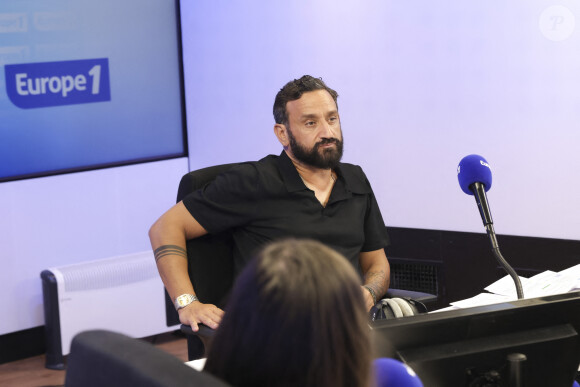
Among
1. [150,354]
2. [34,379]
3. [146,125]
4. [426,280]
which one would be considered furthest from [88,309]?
[150,354]

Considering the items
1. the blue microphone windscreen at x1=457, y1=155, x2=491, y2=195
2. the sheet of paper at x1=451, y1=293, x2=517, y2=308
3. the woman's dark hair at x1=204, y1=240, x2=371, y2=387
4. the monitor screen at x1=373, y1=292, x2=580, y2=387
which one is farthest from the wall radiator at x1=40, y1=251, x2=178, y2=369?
the woman's dark hair at x1=204, y1=240, x2=371, y2=387

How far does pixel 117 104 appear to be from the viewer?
4457 mm

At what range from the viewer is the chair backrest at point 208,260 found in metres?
2.51

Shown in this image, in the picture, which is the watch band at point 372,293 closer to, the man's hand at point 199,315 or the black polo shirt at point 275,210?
the black polo shirt at point 275,210

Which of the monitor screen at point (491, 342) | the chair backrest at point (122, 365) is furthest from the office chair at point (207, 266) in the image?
the chair backrest at point (122, 365)

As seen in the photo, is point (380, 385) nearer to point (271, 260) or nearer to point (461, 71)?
point (271, 260)

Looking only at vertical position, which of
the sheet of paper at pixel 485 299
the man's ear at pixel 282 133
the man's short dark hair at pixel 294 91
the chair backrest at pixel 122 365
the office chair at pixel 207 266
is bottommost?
the sheet of paper at pixel 485 299

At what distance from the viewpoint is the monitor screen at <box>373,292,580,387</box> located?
136cm

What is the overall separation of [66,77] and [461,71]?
188 cm

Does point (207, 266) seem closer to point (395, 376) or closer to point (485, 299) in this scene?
point (485, 299)

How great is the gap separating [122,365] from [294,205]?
1.75 metres

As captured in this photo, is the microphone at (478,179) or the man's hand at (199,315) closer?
the microphone at (478,179)

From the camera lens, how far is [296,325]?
2.77 feet

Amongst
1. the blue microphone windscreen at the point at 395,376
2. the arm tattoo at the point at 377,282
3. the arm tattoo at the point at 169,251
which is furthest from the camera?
the arm tattoo at the point at 377,282
